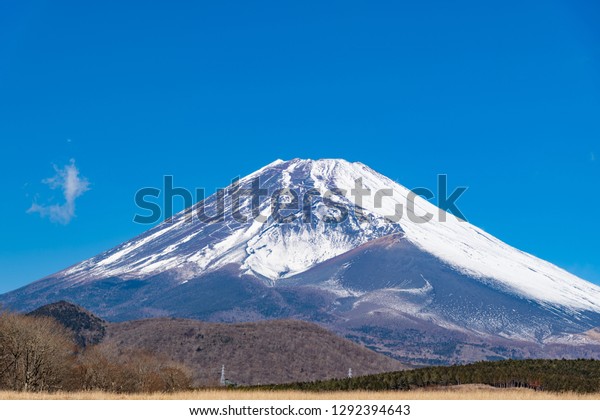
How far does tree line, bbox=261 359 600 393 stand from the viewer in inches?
1601

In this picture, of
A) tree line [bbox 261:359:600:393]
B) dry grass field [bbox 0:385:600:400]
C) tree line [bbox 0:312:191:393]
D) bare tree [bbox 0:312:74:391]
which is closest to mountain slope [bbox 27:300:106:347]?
tree line [bbox 0:312:191:393]

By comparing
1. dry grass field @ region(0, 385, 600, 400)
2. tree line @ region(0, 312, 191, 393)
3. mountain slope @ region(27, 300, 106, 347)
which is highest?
mountain slope @ region(27, 300, 106, 347)

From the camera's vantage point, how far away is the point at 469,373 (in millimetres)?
44031

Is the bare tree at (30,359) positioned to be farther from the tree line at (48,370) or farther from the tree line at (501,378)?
the tree line at (501,378)

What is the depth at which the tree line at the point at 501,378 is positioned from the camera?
40656mm

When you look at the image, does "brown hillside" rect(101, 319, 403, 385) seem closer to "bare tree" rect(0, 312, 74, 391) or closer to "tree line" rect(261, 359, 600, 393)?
"bare tree" rect(0, 312, 74, 391)

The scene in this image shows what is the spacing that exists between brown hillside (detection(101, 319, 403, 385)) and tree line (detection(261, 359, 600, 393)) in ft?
212

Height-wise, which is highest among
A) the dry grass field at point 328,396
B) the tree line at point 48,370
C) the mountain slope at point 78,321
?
the mountain slope at point 78,321

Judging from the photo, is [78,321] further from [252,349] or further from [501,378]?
[501,378]

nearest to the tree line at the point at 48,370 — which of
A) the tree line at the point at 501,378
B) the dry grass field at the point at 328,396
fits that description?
the tree line at the point at 501,378

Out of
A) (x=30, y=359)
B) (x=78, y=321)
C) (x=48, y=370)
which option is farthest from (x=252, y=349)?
(x=30, y=359)

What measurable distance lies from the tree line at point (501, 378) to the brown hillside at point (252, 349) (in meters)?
64.5
